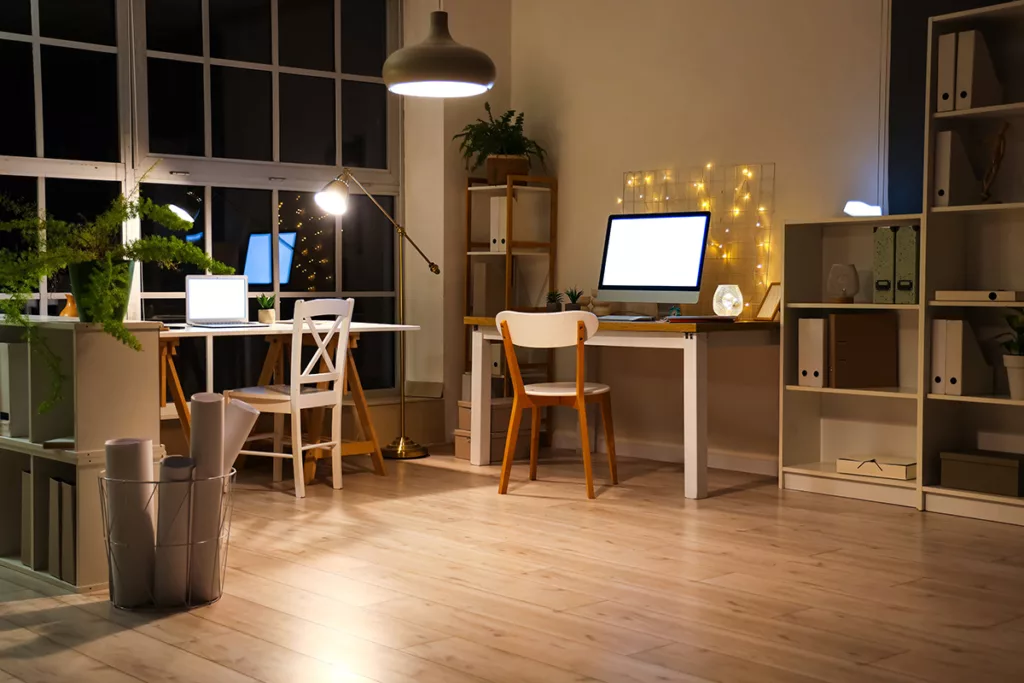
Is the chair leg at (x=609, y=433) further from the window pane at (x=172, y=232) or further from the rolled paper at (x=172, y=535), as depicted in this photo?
the rolled paper at (x=172, y=535)

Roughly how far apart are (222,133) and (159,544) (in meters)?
3.16

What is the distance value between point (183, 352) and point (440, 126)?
1876 mm

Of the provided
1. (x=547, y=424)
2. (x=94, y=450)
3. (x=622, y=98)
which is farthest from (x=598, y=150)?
(x=94, y=450)

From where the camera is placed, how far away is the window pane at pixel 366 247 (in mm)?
6363

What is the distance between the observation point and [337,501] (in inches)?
186

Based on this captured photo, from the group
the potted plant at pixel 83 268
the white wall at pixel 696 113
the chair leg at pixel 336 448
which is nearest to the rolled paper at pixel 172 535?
the potted plant at pixel 83 268

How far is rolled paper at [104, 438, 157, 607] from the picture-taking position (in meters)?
3.14

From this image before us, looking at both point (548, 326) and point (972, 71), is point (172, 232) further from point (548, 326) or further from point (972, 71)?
point (972, 71)

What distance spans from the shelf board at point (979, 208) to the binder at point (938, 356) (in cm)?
44

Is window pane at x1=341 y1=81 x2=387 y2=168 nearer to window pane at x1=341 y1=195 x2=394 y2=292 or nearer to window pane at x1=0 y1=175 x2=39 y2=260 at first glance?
window pane at x1=341 y1=195 x2=394 y2=292

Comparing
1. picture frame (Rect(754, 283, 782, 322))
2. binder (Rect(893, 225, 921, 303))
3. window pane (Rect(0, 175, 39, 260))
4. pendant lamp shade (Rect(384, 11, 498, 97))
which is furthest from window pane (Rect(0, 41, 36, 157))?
binder (Rect(893, 225, 921, 303))

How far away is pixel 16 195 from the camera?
5129mm

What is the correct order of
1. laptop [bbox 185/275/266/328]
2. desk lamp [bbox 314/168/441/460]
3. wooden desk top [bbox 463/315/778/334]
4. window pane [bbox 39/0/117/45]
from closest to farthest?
1. wooden desk top [bbox 463/315/778/334]
2. window pane [bbox 39/0/117/45]
3. laptop [bbox 185/275/266/328]
4. desk lamp [bbox 314/168/441/460]

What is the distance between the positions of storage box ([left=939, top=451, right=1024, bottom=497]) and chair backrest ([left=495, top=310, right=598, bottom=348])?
60.2 inches
